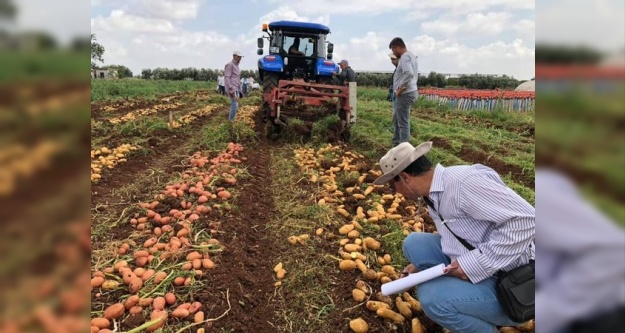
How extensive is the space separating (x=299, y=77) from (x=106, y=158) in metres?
6.18

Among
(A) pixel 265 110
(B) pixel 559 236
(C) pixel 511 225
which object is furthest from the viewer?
(A) pixel 265 110

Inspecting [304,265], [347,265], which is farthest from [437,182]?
[304,265]

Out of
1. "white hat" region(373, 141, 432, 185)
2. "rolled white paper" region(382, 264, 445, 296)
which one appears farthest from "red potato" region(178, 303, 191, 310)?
"white hat" region(373, 141, 432, 185)

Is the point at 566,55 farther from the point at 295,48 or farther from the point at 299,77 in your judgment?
the point at 295,48

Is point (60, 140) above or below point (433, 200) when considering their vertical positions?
above

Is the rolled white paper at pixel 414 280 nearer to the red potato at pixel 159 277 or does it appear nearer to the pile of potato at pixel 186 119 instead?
the red potato at pixel 159 277

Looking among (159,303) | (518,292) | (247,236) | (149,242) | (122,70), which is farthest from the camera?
(122,70)

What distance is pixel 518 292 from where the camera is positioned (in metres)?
2.40

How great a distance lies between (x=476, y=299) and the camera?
8.38 ft

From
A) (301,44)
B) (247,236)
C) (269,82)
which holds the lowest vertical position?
(247,236)

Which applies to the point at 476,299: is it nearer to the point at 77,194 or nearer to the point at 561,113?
the point at 561,113

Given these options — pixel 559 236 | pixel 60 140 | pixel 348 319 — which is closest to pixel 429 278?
pixel 348 319

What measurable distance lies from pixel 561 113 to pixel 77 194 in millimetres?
608

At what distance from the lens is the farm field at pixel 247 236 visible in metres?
3.16
